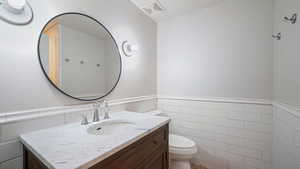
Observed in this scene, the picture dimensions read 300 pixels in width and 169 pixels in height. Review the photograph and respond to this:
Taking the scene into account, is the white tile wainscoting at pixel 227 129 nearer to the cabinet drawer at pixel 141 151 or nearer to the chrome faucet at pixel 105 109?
the cabinet drawer at pixel 141 151

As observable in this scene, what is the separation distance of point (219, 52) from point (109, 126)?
1612 millimetres

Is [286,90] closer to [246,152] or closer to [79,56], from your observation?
[246,152]

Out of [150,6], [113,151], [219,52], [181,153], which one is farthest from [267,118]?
[150,6]

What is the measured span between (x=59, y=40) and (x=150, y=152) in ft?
3.66

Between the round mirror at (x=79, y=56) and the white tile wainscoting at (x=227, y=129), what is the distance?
1190 mm

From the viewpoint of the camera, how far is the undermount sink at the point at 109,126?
1003 mm

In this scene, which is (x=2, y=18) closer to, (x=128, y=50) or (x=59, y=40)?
(x=59, y=40)

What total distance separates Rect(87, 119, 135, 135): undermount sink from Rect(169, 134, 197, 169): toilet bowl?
0.67 m

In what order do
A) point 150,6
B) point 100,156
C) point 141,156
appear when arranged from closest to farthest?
point 100,156 < point 141,156 < point 150,6

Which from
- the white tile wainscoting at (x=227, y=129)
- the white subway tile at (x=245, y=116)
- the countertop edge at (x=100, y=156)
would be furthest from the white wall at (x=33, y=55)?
the white subway tile at (x=245, y=116)

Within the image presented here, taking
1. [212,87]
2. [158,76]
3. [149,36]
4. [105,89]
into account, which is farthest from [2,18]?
[212,87]

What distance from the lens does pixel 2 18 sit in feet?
2.42

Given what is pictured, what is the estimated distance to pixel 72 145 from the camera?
2.14ft

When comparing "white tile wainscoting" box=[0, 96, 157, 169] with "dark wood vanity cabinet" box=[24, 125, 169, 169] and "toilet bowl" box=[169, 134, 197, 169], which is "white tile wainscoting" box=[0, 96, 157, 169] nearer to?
"dark wood vanity cabinet" box=[24, 125, 169, 169]
